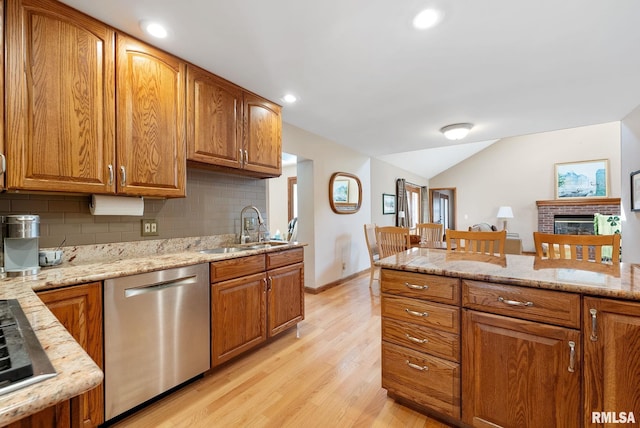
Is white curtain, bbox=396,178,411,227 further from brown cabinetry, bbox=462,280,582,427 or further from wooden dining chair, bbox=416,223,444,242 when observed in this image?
brown cabinetry, bbox=462,280,582,427

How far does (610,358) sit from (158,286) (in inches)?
87.0

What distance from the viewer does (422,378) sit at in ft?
5.09

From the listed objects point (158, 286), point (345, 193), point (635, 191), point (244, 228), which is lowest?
point (158, 286)

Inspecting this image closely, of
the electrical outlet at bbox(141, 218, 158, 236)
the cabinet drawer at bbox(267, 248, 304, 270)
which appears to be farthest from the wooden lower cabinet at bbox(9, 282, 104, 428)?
the cabinet drawer at bbox(267, 248, 304, 270)

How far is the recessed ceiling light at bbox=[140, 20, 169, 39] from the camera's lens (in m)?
1.64

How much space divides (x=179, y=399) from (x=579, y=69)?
3.76 meters

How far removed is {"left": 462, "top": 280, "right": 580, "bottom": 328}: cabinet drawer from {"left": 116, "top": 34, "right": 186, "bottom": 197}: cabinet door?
195 cm

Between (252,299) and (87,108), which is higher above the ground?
(87,108)

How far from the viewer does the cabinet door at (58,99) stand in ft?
4.40

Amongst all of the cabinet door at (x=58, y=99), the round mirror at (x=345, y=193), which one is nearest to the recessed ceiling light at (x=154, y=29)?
the cabinet door at (x=58, y=99)

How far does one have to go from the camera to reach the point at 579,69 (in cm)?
217

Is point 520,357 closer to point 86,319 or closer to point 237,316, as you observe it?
point 237,316

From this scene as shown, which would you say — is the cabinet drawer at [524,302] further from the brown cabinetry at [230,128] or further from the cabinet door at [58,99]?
the cabinet door at [58,99]

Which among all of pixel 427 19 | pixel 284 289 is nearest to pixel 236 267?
pixel 284 289
